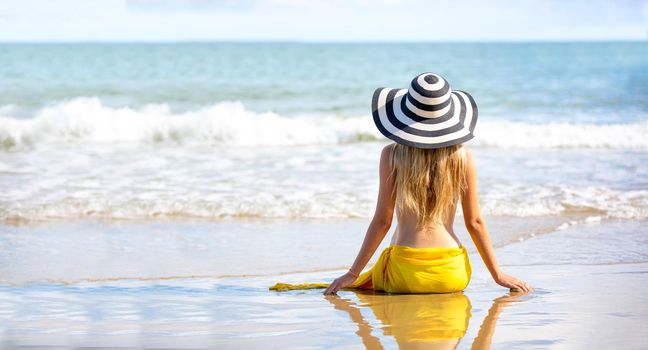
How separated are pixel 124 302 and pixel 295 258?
177 centimetres

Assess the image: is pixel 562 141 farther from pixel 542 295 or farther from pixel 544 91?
pixel 544 91

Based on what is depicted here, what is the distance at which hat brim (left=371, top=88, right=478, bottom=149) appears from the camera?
3.92 meters

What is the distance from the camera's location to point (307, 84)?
2956 centimetres

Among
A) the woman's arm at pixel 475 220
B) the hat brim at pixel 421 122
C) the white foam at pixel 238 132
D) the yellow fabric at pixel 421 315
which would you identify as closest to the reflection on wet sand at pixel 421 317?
the yellow fabric at pixel 421 315

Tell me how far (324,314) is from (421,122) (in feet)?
3.45

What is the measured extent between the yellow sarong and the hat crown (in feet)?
2.58

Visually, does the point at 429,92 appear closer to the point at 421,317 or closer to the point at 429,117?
the point at 429,117

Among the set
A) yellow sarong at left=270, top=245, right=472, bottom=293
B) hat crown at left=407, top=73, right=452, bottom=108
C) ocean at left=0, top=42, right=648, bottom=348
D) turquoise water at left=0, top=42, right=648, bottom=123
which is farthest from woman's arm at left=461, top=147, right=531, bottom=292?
turquoise water at left=0, top=42, right=648, bottom=123

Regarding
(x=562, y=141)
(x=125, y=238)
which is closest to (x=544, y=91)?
(x=562, y=141)

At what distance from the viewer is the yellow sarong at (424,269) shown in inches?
167

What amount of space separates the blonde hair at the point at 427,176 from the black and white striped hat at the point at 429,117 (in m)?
0.14

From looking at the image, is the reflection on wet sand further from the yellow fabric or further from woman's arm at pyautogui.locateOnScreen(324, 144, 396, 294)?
woman's arm at pyautogui.locateOnScreen(324, 144, 396, 294)

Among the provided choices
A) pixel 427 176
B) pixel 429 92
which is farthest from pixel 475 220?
pixel 429 92

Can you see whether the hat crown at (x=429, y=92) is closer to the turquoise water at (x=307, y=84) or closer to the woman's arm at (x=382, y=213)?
the woman's arm at (x=382, y=213)
